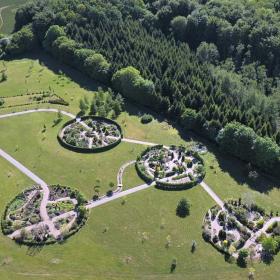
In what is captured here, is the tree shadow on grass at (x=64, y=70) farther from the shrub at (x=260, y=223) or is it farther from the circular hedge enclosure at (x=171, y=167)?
the shrub at (x=260, y=223)

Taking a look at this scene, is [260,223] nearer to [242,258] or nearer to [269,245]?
[269,245]

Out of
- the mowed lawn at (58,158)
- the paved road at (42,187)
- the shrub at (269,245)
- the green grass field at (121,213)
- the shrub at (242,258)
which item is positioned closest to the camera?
the green grass field at (121,213)

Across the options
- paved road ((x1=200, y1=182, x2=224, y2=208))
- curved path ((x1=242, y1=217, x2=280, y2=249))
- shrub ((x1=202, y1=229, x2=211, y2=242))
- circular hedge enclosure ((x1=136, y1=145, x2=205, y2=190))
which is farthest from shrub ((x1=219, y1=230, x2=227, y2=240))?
circular hedge enclosure ((x1=136, y1=145, x2=205, y2=190))

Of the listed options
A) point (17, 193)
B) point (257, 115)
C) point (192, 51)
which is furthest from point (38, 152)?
point (192, 51)

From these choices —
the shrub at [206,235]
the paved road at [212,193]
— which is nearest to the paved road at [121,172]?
the paved road at [212,193]

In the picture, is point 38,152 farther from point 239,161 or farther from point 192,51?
point 192,51

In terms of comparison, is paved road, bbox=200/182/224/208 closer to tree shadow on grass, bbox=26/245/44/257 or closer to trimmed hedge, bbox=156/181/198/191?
trimmed hedge, bbox=156/181/198/191

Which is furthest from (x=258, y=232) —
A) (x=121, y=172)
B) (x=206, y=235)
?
(x=121, y=172)
